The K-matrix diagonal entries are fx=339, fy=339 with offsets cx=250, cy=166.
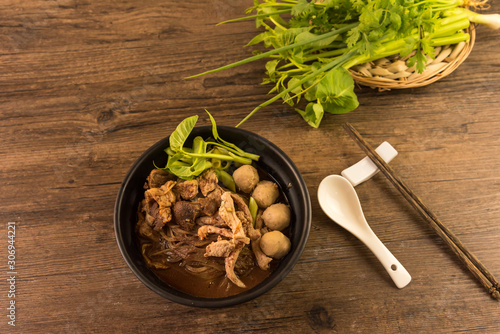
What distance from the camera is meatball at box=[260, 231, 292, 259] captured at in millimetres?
1569

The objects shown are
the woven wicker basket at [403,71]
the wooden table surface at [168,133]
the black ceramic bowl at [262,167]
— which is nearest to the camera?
the black ceramic bowl at [262,167]

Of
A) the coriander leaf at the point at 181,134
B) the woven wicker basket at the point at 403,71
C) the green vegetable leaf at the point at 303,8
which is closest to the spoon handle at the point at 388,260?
the woven wicker basket at the point at 403,71

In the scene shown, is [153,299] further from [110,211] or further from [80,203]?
[80,203]

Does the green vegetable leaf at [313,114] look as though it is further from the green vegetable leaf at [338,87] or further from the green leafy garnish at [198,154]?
the green leafy garnish at [198,154]

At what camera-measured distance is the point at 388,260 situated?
1.81 meters

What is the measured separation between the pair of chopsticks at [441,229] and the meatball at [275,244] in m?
0.75

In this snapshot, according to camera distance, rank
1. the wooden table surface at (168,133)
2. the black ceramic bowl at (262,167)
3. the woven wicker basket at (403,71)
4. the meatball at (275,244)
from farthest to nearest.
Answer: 1. the woven wicker basket at (403,71)
2. the wooden table surface at (168,133)
3. the meatball at (275,244)
4. the black ceramic bowl at (262,167)

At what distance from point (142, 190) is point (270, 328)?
38.6 inches

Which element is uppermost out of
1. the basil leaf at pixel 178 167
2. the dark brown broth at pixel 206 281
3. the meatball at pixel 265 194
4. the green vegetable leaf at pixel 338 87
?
the green vegetable leaf at pixel 338 87

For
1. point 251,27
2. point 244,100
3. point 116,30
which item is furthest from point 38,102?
point 251,27

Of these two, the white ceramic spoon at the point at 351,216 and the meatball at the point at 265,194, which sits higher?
the meatball at the point at 265,194

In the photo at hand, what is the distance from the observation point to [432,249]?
1.92 meters

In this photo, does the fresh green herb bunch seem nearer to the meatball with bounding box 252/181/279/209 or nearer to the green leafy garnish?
the green leafy garnish

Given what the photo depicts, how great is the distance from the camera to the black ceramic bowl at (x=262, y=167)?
1.45 metres
